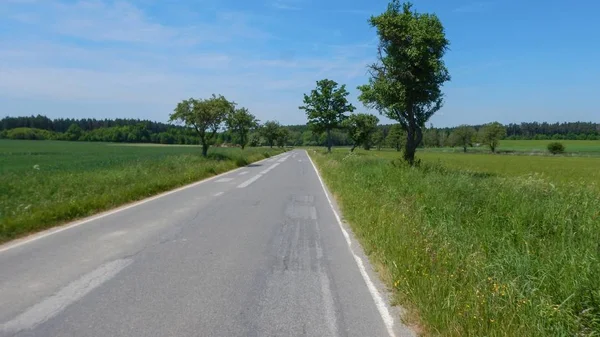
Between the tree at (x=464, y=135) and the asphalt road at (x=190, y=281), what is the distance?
387 feet

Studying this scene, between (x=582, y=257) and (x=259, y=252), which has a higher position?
(x=582, y=257)

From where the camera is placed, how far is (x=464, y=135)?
118m

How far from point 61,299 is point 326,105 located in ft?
170

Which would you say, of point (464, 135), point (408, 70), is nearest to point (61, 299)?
point (408, 70)

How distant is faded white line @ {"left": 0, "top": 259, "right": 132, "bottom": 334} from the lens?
402 centimetres

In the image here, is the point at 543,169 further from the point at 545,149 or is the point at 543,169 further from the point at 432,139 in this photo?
the point at 432,139

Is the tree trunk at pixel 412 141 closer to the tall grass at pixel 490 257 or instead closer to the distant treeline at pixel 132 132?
the tall grass at pixel 490 257

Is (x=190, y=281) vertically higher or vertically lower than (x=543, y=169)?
higher

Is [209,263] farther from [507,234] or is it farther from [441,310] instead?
[507,234]

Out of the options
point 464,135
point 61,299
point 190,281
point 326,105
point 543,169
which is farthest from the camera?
point 464,135

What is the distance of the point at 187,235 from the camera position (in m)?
8.37

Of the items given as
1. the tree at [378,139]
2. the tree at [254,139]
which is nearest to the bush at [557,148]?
the tree at [378,139]

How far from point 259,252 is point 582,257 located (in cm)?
473

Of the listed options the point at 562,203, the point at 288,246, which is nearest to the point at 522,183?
the point at 562,203
